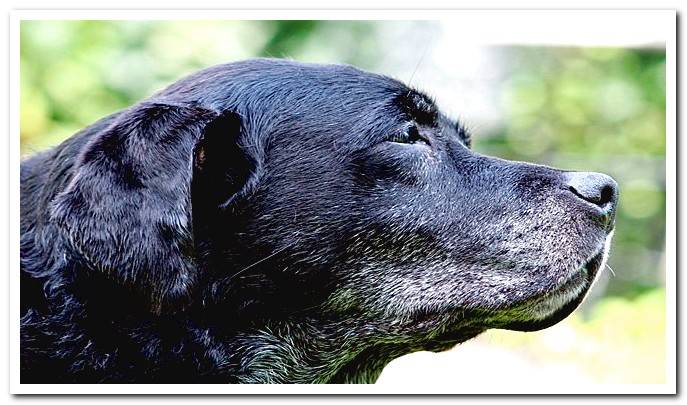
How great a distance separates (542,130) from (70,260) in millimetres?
7111

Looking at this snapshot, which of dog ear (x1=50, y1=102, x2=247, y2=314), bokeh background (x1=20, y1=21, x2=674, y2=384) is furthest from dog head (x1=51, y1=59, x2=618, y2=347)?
bokeh background (x1=20, y1=21, x2=674, y2=384)

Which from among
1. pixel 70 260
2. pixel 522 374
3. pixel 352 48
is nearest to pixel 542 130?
Result: pixel 352 48

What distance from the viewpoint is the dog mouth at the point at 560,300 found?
2971 millimetres

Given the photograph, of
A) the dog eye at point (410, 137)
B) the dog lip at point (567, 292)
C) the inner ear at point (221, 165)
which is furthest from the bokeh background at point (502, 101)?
the inner ear at point (221, 165)

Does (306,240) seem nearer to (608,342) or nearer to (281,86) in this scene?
(281,86)

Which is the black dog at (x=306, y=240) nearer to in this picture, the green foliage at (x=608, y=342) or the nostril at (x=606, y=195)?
the nostril at (x=606, y=195)

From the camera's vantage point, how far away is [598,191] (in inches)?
119

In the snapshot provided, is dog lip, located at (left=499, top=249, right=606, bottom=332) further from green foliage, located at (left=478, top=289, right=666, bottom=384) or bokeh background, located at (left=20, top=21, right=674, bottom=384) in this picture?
green foliage, located at (left=478, top=289, right=666, bottom=384)

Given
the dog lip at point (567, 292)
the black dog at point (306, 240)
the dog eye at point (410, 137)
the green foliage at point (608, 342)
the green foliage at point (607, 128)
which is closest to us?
the black dog at point (306, 240)

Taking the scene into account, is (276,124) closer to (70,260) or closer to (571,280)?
(70,260)

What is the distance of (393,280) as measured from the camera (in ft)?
9.95

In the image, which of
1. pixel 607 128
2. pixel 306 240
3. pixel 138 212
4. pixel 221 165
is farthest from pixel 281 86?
pixel 607 128

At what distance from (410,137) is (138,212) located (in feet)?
3.00

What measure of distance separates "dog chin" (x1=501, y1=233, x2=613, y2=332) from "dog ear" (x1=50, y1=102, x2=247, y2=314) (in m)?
1.02
